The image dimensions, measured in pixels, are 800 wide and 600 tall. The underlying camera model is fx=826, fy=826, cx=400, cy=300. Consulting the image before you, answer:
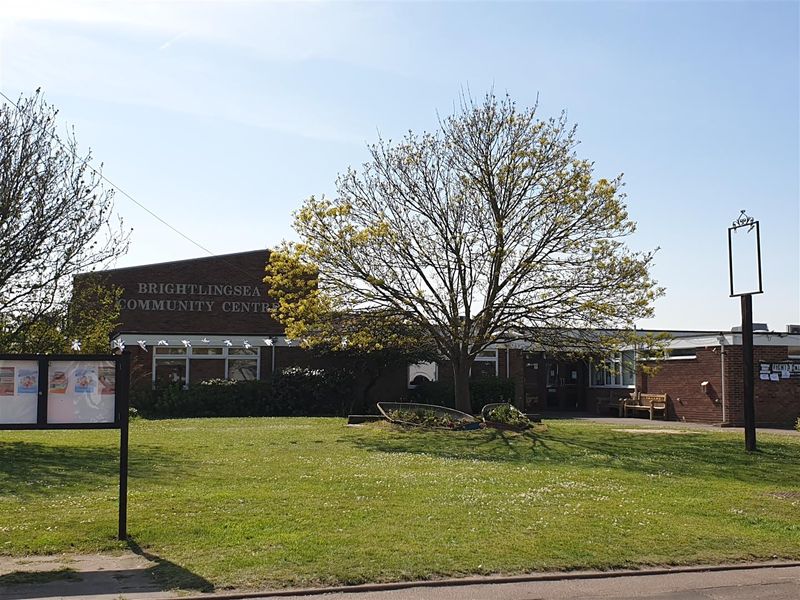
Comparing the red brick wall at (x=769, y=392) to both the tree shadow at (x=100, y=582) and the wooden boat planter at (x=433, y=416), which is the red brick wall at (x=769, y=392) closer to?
the wooden boat planter at (x=433, y=416)

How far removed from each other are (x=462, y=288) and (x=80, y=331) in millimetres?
9246

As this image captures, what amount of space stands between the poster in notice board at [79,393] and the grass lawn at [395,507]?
1157 millimetres

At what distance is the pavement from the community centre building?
18.9 metres

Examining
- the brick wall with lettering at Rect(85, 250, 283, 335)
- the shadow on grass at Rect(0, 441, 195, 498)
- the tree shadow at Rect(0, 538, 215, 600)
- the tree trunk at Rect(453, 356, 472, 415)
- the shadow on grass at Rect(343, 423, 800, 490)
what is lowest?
the tree shadow at Rect(0, 538, 215, 600)

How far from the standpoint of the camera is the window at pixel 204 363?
98.8 ft

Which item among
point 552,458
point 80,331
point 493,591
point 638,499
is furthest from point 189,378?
point 493,591

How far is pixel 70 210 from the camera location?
A: 18.1 metres

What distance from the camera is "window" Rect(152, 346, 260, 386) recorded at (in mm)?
30125

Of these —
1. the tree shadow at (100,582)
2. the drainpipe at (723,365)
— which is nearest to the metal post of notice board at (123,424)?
the tree shadow at (100,582)

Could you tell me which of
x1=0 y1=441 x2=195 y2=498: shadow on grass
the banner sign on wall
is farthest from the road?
the banner sign on wall

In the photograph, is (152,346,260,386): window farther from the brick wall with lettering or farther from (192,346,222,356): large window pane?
the brick wall with lettering

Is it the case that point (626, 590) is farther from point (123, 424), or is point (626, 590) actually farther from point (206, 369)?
point (206, 369)

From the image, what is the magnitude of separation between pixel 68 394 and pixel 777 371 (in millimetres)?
22208

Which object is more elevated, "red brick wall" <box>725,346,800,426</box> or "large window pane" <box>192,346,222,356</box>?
"large window pane" <box>192,346,222,356</box>
